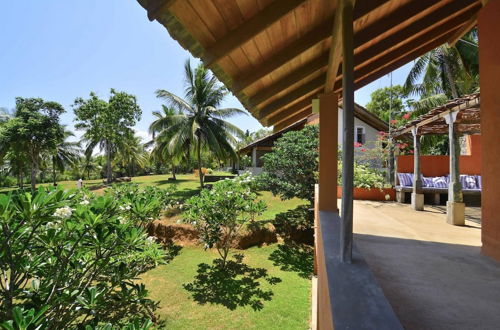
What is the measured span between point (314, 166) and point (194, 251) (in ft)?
20.0

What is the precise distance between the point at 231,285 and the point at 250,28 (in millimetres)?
6955

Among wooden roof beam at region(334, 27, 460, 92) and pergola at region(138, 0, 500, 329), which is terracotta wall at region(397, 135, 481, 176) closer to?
wooden roof beam at region(334, 27, 460, 92)

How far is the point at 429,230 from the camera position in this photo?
507cm

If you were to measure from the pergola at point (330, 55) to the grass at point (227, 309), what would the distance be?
123 inches

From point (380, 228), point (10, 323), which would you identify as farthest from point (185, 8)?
point (380, 228)

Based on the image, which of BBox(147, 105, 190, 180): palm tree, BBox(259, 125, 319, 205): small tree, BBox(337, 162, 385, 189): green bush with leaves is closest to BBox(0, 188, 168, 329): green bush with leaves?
BBox(259, 125, 319, 205): small tree

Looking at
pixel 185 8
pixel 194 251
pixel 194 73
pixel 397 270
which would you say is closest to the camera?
pixel 185 8

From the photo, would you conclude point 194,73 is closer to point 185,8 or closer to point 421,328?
point 185,8

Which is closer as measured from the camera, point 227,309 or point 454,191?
point 454,191

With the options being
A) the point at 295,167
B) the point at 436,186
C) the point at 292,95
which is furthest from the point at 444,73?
the point at 292,95

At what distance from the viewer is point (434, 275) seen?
2.66 metres

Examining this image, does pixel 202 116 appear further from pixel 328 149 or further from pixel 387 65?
pixel 328 149

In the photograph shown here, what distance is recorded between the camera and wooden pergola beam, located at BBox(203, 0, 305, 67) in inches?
79.0

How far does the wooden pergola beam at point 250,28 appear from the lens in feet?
6.58
